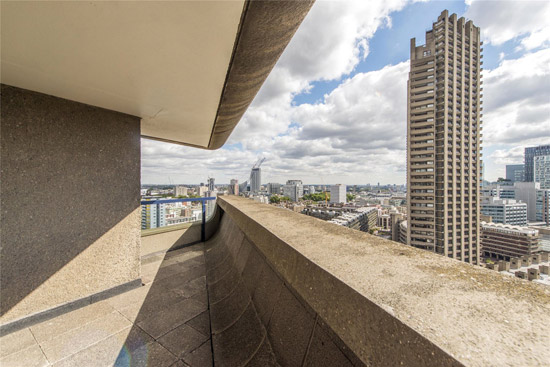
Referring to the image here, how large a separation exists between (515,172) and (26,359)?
22909 cm

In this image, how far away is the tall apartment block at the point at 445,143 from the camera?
135 feet

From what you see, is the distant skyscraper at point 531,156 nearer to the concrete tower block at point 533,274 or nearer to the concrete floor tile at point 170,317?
the concrete tower block at point 533,274

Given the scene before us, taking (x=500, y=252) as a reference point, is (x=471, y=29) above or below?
above

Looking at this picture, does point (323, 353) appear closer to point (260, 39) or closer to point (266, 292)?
point (266, 292)

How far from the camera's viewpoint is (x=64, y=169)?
8.43 feet

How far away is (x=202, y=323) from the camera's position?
82.4 inches

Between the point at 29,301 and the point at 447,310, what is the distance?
12.5 ft

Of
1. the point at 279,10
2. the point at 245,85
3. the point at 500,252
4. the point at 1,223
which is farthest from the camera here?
the point at 500,252

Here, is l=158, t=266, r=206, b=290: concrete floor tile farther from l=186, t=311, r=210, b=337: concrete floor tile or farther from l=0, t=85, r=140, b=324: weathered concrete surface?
l=186, t=311, r=210, b=337: concrete floor tile

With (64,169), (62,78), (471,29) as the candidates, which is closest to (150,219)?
(64,169)

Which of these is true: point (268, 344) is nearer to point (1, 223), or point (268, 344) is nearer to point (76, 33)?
point (76, 33)

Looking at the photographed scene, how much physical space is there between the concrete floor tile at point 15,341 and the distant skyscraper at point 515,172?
21451cm

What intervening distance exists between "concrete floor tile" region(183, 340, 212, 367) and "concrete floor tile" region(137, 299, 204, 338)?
1.55 ft

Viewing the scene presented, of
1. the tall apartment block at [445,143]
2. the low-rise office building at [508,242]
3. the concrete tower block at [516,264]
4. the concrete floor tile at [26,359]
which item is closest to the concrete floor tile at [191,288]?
the concrete floor tile at [26,359]
